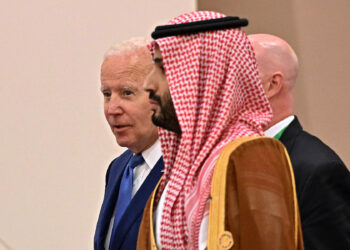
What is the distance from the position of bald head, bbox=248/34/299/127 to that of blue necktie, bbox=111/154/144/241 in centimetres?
58

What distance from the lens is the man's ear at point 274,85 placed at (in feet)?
9.64

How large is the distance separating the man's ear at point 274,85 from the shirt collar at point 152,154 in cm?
48

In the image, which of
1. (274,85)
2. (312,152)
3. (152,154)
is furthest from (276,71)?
(152,154)

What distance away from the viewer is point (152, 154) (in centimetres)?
305

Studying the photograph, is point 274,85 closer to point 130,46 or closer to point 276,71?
point 276,71

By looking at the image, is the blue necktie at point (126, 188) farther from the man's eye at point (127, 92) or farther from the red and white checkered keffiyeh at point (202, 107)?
the red and white checkered keffiyeh at point (202, 107)

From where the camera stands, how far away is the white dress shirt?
3.00 metres

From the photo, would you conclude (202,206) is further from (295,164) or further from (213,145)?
(295,164)

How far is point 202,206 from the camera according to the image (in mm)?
1999

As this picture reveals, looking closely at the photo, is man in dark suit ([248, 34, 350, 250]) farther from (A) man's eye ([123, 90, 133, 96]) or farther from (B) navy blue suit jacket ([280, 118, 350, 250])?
(A) man's eye ([123, 90, 133, 96])

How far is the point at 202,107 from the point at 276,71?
926 mm

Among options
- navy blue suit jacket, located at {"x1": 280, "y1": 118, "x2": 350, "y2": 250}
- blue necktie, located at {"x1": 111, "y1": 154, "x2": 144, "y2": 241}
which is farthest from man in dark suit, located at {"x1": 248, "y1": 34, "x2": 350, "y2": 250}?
blue necktie, located at {"x1": 111, "y1": 154, "x2": 144, "y2": 241}

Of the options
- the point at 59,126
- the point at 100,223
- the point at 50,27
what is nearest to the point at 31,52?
the point at 50,27

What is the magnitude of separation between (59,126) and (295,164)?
234 centimetres
